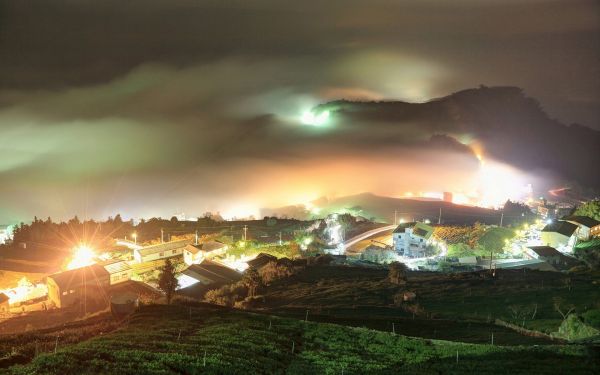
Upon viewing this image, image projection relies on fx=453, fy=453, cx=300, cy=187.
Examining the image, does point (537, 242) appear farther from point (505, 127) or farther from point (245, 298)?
point (505, 127)

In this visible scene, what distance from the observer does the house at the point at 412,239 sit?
104 feet

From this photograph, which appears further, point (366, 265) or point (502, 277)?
point (366, 265)

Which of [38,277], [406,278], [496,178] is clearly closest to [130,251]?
[38,277]

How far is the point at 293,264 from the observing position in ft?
93.8

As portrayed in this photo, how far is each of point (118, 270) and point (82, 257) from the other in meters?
5.87

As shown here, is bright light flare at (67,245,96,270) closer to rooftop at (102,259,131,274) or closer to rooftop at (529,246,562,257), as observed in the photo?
rooftop at (102,259,131,274)

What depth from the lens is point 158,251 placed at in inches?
1217

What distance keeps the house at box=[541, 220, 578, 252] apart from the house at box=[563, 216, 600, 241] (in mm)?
838

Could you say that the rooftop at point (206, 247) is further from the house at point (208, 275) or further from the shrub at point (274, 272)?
the shrub at point (274, 272)

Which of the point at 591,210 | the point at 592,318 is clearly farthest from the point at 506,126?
the point at 592,318

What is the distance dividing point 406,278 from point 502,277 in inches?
196

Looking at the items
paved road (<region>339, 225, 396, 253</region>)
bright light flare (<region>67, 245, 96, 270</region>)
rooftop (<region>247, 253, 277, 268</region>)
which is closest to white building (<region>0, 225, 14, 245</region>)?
bright light flare (<region>67, 245, 96, 270</region>)

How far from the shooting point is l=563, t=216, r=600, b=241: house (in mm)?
32531

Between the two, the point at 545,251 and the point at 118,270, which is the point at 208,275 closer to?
the point at 118,270
